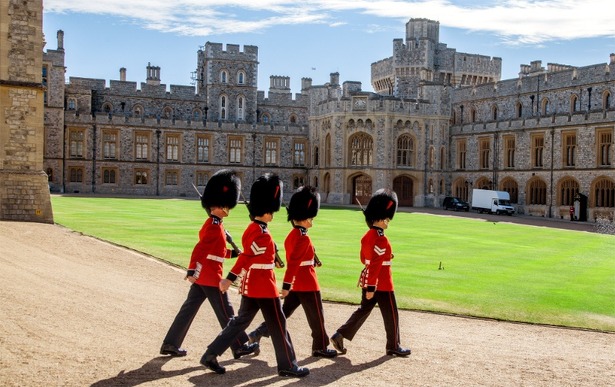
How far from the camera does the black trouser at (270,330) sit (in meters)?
6.96

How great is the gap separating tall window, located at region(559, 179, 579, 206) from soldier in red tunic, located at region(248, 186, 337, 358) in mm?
35288

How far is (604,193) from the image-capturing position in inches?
1502

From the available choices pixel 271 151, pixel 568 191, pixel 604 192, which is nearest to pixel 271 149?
pixel 271 151

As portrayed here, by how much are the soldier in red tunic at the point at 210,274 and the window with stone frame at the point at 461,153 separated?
42.5 m

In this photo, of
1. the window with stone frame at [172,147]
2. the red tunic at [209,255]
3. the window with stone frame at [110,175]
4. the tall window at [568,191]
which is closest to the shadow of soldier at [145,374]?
the red tunic at [209,255]

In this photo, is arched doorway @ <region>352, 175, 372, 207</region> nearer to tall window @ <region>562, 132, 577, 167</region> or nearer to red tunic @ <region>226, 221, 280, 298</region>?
tall window @ <region>562, 132, 577, 167</region>

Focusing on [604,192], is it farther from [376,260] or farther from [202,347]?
[202,347]

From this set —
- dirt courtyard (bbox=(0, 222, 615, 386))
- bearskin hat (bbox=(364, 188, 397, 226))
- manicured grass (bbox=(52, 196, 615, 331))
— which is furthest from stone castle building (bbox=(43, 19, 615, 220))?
bearskin hat (bbox=(364, 188, 397, 226))

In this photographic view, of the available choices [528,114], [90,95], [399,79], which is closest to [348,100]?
[399,79]

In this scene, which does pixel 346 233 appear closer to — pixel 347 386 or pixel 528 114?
pixel 347 386

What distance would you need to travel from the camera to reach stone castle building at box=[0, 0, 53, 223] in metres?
20.7

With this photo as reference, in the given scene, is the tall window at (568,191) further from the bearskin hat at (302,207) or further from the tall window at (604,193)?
the bearskin hat at (302,207)

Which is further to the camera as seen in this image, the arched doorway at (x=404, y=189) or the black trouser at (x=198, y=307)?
the arched doorway at (x=404, y=189)

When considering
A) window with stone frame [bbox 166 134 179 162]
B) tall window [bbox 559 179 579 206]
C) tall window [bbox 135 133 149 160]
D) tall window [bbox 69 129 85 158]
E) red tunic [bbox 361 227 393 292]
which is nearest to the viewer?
red tunic [bbox 361 227 393 292]
